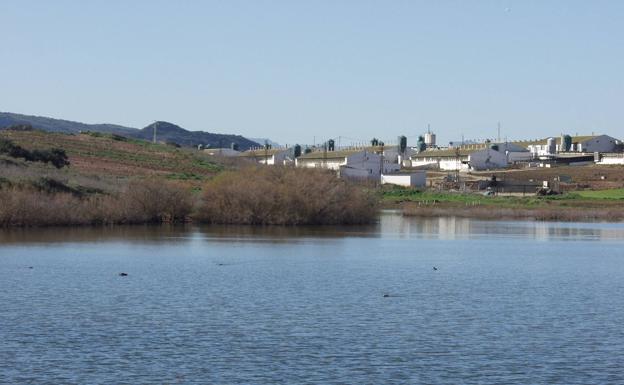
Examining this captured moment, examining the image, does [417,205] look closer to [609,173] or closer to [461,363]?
[609,173]

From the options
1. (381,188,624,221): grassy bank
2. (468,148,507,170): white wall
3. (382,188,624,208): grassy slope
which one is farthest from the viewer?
(468,148,507,170): white wall

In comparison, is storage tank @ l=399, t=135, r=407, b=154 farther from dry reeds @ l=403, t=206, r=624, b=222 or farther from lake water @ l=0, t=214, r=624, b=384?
lake water @ l=0, t=214, r=624, b=384

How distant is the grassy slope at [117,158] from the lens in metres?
108

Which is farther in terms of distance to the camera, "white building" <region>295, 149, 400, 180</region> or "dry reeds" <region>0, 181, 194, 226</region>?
"white building" <region>295, 149, 400, 180</region>

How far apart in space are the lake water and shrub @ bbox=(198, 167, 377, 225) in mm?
18703

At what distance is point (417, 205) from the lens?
104250mm

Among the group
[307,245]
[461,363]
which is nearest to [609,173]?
[307,245]

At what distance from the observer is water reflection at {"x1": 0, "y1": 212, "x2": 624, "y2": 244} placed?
63.6 m

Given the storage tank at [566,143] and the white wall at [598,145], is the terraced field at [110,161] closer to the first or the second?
the storage tank at [566,143]

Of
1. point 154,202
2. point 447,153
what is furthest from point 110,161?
point 447,153

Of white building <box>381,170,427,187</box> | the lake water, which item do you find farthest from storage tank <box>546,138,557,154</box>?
the lake water

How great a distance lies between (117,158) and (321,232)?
5803 centimetres

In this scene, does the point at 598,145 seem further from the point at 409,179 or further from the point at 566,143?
the point at 409,179

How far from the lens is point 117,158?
12550 centimetres
